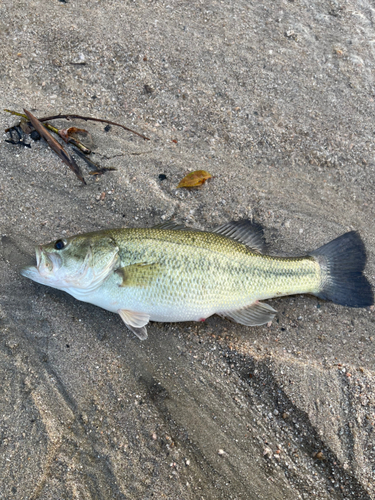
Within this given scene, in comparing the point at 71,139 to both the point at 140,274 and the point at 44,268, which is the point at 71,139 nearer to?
the point at 44,268

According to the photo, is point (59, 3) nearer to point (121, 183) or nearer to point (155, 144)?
point (155, 144)

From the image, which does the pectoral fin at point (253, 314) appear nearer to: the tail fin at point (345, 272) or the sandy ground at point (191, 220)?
the sandy ground at point (191, 220)

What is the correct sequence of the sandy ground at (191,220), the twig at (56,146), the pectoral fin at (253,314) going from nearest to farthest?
1. the sandy ground at (191,220)
2. the pectoral fin at (253,314)
3. the twig at (56,146)

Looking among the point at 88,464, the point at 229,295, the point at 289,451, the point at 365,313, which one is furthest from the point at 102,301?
the point at 365,313

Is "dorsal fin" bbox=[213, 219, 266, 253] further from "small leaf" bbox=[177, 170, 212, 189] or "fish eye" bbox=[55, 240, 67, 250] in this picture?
"fish eye" bbox=[55, 240, 67, 250]

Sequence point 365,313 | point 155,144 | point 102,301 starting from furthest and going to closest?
point 155,144 < point 365,313 < point 102,301

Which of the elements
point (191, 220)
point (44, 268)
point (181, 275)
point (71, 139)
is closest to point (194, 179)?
point (191, 220)

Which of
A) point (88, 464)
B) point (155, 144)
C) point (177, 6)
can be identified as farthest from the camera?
point (177, 6)

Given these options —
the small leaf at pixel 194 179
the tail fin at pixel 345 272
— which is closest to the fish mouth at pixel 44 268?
the small leaf at pixel 194 179
